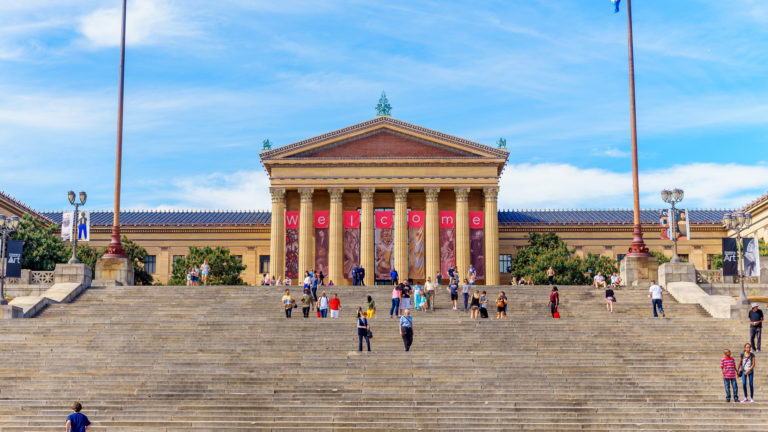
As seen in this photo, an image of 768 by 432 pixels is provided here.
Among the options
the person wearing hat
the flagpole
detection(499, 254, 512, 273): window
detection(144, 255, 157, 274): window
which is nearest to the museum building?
detection(499, 254, 512, 273): window

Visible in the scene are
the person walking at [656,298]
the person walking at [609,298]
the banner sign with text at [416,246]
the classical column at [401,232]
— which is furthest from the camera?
the banner sign with text at [416,246]

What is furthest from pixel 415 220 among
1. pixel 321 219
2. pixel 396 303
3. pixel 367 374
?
pixel 367 374

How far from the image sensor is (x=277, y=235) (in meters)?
64.6

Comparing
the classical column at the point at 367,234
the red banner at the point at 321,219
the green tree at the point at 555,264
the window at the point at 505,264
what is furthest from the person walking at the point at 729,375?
the window at the point at 505,264

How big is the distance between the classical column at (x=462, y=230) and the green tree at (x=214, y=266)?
15.2 meters

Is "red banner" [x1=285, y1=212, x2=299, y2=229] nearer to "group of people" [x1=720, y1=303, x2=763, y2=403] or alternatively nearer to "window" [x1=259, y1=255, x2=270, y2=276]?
"window" [x1=259, y1=255, x2=270, y2=276]

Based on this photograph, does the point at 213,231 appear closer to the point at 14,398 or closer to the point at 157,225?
the point at 157,225

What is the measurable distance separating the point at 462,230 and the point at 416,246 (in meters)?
3.41

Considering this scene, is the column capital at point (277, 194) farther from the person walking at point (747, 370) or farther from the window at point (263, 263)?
the person walking at point (747, 370)

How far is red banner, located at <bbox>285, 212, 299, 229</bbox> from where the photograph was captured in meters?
64.7

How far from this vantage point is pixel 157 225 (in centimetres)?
7450

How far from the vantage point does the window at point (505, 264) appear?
7306 centimetres

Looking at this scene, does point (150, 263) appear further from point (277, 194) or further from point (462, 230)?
point (462, 230)

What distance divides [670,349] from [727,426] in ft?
18.7
